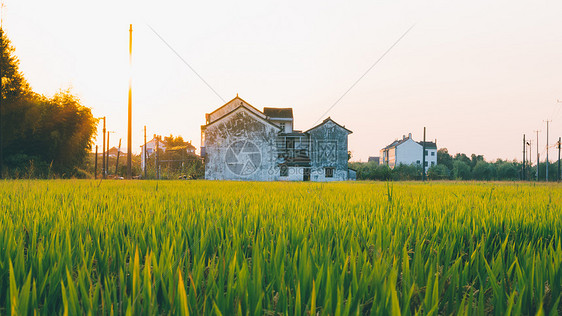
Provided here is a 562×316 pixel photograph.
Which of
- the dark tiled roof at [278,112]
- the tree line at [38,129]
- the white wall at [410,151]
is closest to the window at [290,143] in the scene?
the dark tiled roof at [278,112]

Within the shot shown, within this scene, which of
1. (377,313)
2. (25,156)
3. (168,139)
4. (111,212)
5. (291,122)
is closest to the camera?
(377,313)

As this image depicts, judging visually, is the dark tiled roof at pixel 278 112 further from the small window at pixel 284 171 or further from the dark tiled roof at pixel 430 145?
the dark tiled roof at pixel 430 145

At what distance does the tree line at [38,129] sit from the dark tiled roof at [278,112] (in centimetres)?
1824

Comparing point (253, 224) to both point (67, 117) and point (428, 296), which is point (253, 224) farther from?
point (67, 117)

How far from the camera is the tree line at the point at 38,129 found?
21281 millimetres

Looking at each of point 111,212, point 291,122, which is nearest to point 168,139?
point 291,122

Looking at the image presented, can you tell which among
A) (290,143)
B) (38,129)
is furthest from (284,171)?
(38,129)

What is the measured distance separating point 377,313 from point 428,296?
152 mm

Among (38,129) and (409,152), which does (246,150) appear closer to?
(38,129)

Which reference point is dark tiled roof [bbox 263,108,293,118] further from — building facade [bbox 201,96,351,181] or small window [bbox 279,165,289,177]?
small window [bbox 279,165,289,177]

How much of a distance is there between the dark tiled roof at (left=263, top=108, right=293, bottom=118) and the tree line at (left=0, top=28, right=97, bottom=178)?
59.9 feet

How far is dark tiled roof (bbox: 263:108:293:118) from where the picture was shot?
38312mm

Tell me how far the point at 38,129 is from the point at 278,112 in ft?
76.8

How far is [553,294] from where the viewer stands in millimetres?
1021
